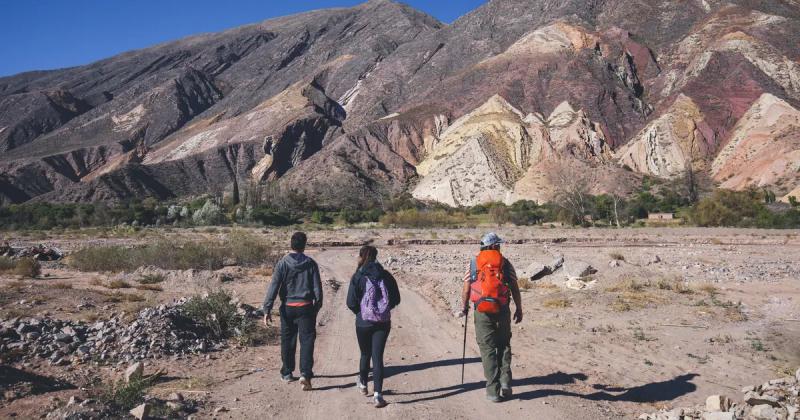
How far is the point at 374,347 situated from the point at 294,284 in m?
1.32

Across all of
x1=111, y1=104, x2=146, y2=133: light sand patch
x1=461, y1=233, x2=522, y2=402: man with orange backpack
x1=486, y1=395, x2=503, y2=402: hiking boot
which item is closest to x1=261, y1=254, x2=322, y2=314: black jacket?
x1=461, y1=233, x2=522, y2=402: man with orange backpack

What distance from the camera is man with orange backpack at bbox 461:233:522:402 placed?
21.3ft

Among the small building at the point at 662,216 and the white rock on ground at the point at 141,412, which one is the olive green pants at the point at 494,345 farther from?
the small building at the point at 662,216

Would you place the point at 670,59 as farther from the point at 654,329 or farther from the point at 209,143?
the point at 654,329

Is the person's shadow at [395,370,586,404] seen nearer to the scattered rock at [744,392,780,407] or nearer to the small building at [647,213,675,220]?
the scattered rock at [744,392,780,407]

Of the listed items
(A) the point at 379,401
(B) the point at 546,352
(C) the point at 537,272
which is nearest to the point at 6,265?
(C) the point at 537,272

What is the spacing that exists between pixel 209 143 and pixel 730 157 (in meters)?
84.0

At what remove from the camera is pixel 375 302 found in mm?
6648

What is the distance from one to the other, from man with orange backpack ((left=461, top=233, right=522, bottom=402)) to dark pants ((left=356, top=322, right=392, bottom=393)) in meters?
1.10

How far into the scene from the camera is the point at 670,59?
8775 centimetres

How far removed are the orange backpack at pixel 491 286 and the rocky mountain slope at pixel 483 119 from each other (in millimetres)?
62295

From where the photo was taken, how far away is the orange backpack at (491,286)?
21.2ft

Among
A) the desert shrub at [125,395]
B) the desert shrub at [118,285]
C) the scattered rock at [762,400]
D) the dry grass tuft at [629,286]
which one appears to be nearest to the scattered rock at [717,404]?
the scattered rock at [762,400]

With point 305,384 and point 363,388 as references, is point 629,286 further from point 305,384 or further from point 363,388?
point 305,384
